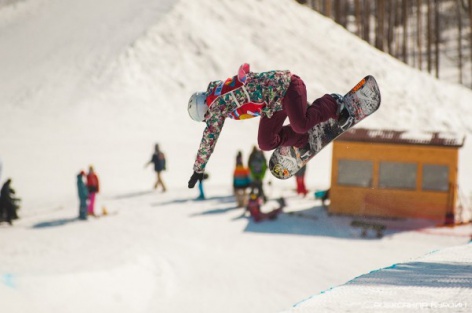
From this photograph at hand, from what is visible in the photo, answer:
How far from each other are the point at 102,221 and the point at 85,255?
9.59 ft

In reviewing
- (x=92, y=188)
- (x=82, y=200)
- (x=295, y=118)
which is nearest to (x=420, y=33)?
(x=92, y=188)

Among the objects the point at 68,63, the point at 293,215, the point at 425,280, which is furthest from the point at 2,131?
the point at 425,280

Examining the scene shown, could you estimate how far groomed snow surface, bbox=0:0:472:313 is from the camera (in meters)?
13.5

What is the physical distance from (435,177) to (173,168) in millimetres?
10091

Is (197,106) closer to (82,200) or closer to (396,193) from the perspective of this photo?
(82,200)

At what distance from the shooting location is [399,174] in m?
19.6

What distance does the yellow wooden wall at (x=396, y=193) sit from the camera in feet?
63.4

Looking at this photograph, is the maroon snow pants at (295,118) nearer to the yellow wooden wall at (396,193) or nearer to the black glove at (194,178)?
the black glove at (194,178)

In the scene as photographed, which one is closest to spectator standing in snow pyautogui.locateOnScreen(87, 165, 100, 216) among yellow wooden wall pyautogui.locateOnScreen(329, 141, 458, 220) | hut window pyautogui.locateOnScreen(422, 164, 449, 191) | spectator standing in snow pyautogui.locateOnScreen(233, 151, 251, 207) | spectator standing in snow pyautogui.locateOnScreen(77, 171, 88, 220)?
spectator standing in snow pyautogui.locateOnScreen(77, 171, 88, 220)

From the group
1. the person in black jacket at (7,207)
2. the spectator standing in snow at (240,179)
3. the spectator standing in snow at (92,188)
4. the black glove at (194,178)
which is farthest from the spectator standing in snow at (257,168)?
the black glove at (194,178)

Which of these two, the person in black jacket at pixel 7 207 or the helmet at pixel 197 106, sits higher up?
the helmet at pixel 197 106

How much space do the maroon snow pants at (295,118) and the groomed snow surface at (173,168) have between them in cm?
155

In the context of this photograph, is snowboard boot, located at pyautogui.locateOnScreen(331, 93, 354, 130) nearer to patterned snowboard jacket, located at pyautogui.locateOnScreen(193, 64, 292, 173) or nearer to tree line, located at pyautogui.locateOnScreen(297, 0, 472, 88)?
patterned snowboard jacket, located at pyautogui.locateOnScreen(193, 64, 292, 173)

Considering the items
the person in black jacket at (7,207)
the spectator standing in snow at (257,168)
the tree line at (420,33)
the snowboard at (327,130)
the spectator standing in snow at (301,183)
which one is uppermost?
the tree line at (420,33)
